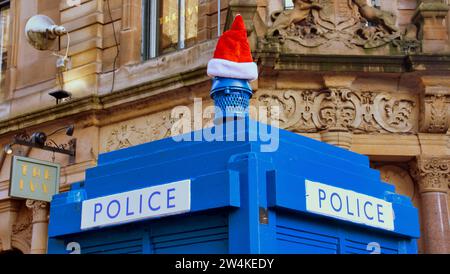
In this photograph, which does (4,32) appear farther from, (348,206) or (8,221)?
(348,206)

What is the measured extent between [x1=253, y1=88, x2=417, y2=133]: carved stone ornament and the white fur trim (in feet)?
Result: 20.6

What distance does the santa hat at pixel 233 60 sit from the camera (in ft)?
16.1

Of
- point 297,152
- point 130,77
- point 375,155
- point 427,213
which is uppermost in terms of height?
point 130,77

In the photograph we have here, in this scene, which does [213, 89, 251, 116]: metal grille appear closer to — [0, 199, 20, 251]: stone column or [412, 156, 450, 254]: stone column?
[412, 156, 450, 254]: stone column

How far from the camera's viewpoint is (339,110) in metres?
11.2

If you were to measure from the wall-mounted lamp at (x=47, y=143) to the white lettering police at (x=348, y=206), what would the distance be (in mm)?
8805

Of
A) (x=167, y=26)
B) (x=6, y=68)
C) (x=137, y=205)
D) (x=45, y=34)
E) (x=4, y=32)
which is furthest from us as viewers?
(x=4, y=32)

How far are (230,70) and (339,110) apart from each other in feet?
21.4

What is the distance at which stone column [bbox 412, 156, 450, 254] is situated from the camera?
1084cm

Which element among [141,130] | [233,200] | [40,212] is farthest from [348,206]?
[40,212]

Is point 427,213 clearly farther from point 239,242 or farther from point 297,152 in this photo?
point 239,242

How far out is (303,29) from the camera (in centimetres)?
1142

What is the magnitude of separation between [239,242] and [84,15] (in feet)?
35.1
